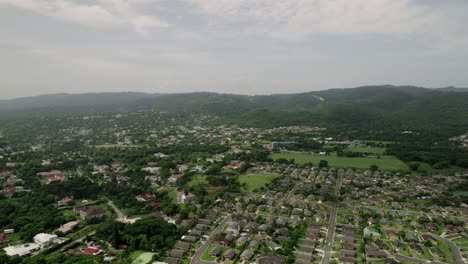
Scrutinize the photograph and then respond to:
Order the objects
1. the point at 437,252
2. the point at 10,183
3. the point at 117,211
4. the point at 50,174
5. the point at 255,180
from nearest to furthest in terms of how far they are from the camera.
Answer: the point at 437,252
the point at 117,211
the point at 10,183
the point at 255,180
the point at 50,174

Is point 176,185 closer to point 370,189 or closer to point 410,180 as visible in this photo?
point 370,189

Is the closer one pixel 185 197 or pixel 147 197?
pixel 185 197

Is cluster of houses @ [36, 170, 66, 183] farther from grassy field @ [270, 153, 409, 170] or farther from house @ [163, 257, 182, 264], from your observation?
grassy field @ [270, 153, 409, 170]

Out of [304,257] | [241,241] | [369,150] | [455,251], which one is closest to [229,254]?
[241,241]

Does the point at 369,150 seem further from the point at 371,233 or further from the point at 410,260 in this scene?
the point at 410,260

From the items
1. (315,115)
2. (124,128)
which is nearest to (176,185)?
(124,128)

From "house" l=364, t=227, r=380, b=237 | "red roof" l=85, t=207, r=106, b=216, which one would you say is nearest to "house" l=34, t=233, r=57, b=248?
"red roof" l=85, t=207, r=106, b=216

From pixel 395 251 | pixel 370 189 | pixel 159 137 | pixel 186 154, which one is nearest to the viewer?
pixel 395 251
